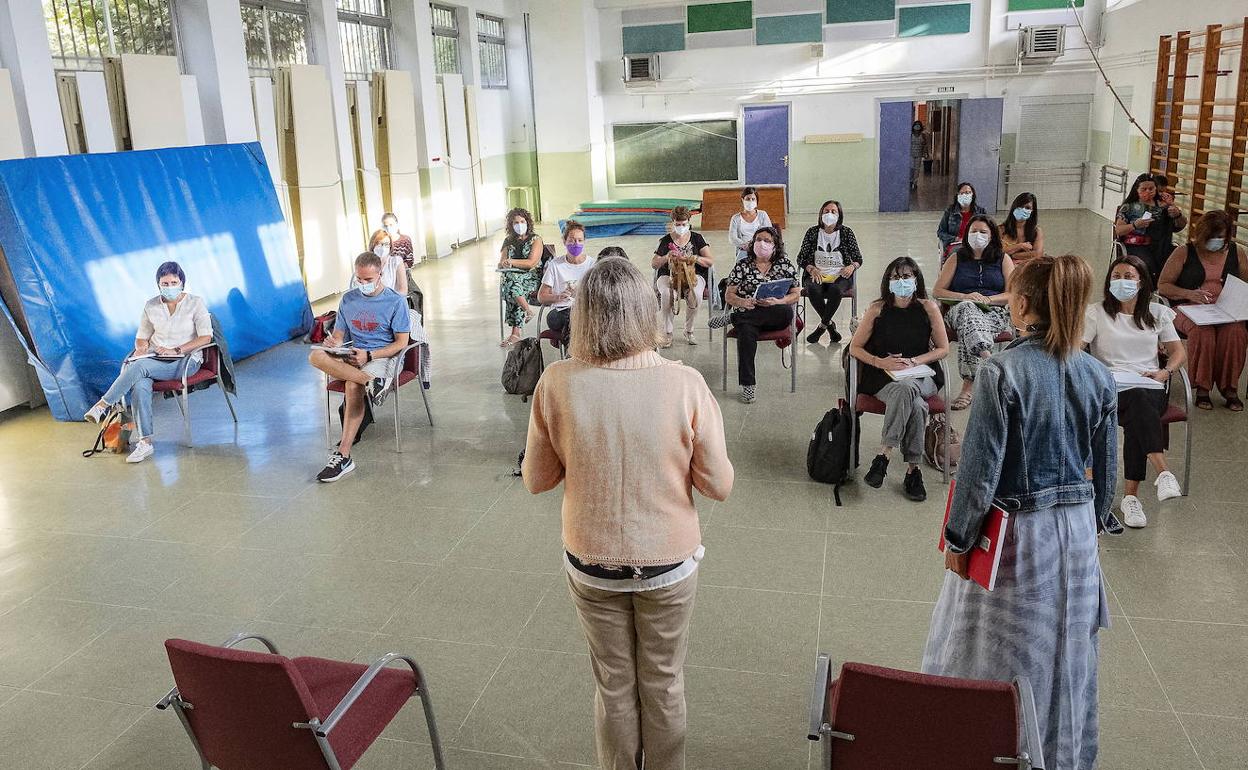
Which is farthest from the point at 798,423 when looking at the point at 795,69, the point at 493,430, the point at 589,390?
the point at 795,69

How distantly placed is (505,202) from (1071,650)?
1493 cm

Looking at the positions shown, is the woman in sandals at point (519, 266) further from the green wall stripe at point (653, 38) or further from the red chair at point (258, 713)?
the green wall stripe at point (653, 38)

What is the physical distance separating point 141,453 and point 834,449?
413 cm

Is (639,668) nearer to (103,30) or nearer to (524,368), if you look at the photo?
(524,368)

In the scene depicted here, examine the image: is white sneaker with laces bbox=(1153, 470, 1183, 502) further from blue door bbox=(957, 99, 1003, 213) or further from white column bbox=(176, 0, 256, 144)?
blue door bbox=(957, 99, 1003, 213)

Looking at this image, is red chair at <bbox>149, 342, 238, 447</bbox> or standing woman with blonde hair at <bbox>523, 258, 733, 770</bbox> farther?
red chair at <bbox>149, 342, 238, 447</bbox>

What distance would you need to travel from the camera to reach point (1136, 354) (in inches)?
184

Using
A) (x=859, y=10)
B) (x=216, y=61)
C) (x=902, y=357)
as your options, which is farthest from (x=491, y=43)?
(x=902, y=357)

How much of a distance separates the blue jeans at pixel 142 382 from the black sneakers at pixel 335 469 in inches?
49.5

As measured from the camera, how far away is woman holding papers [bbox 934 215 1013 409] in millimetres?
5887

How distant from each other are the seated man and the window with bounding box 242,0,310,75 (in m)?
5.18

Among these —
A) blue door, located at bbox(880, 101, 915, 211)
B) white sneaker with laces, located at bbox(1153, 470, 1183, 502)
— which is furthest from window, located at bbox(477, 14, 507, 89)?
white sneaker with laces, located at bbox(1153, 470, 1183, 502)

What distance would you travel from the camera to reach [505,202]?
54.5ft

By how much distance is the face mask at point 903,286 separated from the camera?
16.4 ft
